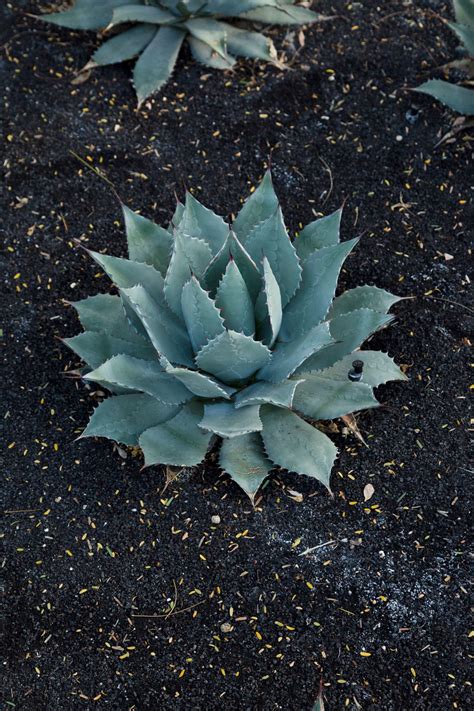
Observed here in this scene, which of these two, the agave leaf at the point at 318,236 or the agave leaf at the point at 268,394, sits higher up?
the agave leaf at the point at 318,236

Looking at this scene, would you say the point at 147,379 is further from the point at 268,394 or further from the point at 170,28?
the point at 170,28

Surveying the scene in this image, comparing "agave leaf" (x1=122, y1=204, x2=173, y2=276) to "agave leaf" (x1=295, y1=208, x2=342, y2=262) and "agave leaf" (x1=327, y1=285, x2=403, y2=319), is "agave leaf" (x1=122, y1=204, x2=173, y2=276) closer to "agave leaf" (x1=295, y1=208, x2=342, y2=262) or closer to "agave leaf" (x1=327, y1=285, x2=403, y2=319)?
"agave leaf" (x1=295, y1=208, x2=342, y2=262)

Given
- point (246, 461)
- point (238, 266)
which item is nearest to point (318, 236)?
point (238, 266)

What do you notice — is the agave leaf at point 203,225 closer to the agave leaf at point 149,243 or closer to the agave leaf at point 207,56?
the agave leaf at point 149,243

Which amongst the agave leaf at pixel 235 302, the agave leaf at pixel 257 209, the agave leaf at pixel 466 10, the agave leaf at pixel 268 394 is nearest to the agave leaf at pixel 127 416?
the agave leaf at pixel 268 394

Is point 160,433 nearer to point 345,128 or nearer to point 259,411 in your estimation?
point 259,411

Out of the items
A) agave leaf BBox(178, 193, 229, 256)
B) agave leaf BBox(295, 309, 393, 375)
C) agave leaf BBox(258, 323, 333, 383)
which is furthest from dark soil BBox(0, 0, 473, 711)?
agave leaf BBox(178, 193, 229, 256)

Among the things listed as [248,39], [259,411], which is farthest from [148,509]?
[248,39]
